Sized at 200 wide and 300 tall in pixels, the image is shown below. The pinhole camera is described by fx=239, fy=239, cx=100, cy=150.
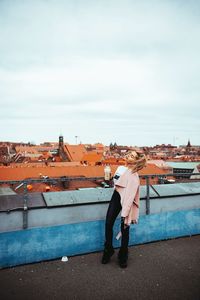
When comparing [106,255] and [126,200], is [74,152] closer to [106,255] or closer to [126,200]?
[106,255]

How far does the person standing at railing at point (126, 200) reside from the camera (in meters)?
3.48

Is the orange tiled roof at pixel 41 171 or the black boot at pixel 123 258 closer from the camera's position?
the black boot at pixel 123 258

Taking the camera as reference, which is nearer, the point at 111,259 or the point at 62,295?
the point at 62,295

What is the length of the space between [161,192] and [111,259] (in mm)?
1646

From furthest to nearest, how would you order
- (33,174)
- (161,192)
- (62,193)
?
1. (33,174)
2. (161,192)
3. (62,193)

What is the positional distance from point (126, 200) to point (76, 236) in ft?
3.55

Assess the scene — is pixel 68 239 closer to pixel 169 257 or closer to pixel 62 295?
pixel 62 295

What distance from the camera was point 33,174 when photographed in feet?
107

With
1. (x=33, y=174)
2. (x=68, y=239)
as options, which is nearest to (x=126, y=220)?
(x=68, y=239)

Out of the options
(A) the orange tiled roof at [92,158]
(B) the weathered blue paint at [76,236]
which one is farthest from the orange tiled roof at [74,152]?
(B) the weathered blue paint at [76,236]

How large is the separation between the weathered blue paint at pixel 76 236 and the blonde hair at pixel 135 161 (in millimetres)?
1153

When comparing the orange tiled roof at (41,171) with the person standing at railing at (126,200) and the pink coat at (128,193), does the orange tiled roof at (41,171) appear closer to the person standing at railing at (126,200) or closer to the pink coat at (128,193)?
the person standing at railing at (126,200)

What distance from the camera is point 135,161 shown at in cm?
357

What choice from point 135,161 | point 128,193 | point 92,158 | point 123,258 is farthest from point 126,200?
point 92,158
